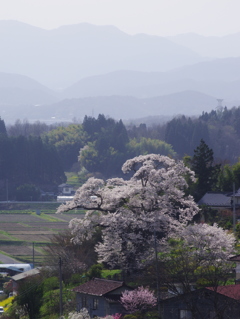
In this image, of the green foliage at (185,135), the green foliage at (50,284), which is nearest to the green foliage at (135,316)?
the green foliage at (50,284)

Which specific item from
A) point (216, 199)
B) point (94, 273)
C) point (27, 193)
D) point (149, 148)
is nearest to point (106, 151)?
point (149, 148)

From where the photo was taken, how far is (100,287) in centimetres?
2481

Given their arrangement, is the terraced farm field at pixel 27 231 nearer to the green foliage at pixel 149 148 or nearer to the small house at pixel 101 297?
the small house at pixel 101 297

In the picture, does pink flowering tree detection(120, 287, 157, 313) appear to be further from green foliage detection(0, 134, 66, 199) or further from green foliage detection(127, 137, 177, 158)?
green foliage detection(127, 137, 177, 158)

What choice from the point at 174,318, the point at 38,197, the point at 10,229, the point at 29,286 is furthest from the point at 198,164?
the point at 38,197

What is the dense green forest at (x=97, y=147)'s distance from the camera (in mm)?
103312

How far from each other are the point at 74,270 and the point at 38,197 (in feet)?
210

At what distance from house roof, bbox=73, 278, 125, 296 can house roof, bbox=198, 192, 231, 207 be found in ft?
49.2

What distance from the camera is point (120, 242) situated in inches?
1164

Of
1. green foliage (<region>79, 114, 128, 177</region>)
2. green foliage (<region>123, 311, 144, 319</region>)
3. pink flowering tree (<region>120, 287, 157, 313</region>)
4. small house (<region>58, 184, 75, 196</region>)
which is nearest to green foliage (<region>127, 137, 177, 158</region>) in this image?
green foliage (<region>79, 114, 128, 177</region>)

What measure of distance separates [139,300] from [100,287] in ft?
7.06

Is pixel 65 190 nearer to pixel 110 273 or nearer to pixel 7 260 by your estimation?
pixel 7 260

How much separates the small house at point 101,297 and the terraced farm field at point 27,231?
79.2 feet

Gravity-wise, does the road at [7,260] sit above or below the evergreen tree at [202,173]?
below
